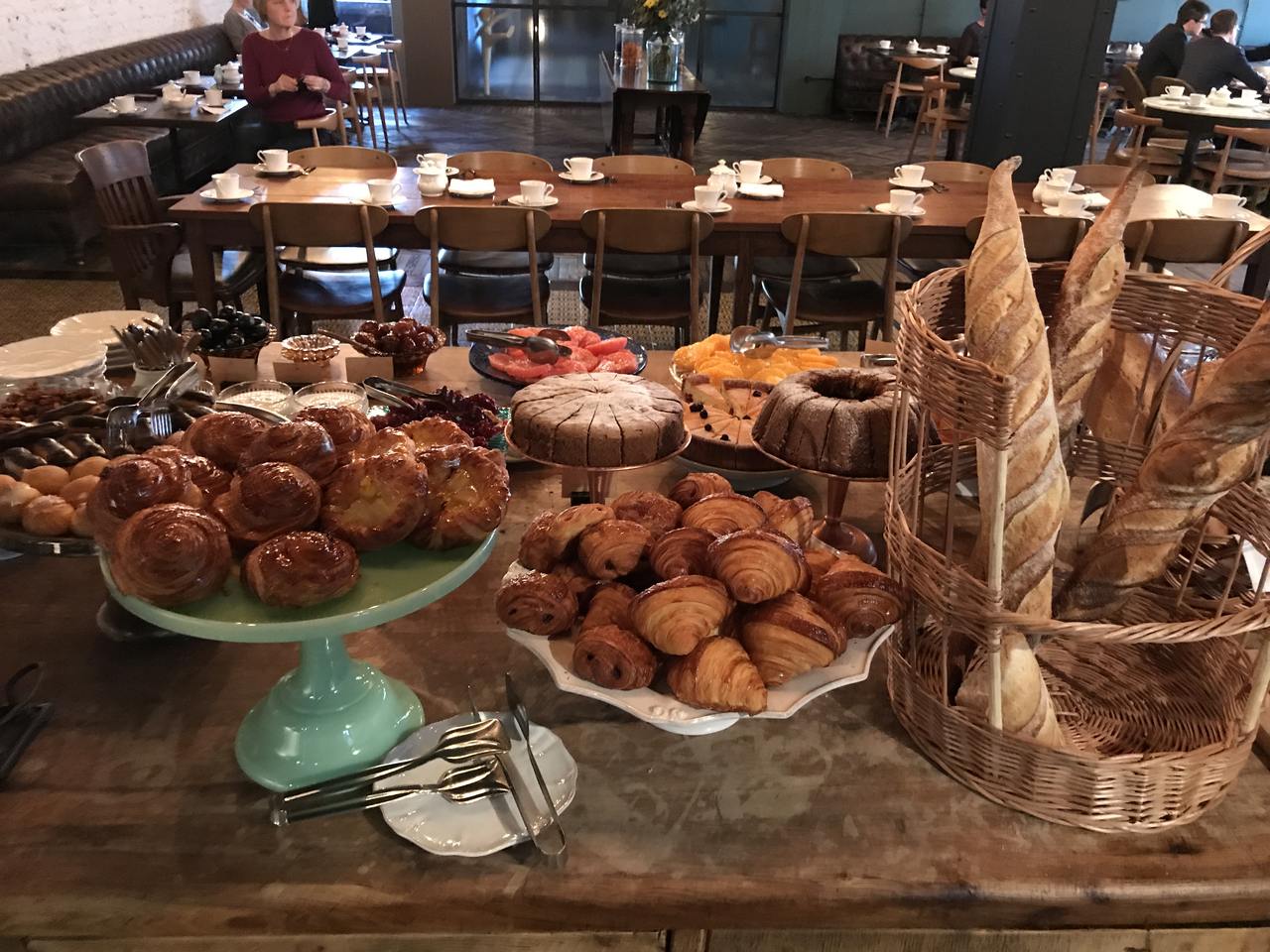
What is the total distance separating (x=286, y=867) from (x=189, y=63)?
7506 millimetres

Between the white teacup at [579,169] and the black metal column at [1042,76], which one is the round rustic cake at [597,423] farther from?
the black metal column at [1042,76]

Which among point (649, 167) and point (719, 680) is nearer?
point (719, 680)

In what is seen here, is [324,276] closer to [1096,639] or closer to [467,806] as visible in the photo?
[467,806]

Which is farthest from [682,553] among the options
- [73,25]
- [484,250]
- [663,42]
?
[73,25]

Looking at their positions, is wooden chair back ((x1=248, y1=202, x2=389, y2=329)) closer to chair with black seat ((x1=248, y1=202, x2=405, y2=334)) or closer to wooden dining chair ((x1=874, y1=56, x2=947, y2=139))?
chair with black seat ((x1=248, y1=202, x2=405, y2=334))

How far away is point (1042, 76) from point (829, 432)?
15.2 feet

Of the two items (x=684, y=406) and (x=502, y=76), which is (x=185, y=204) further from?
(x=502, y=76)

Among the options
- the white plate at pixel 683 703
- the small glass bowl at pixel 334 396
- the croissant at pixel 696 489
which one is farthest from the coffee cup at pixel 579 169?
the white plate at pixel 683 703

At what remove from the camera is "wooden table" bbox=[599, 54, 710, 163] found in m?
5.54

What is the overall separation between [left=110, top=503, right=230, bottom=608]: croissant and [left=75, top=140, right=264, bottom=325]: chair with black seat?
2.60 meters

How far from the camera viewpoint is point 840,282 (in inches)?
133

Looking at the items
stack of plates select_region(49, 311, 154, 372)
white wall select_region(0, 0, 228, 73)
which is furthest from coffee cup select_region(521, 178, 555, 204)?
white wall select_region(0, 0, 228, 73)

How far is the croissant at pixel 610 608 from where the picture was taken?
79 centimetres

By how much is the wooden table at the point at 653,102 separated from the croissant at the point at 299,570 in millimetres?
5241
